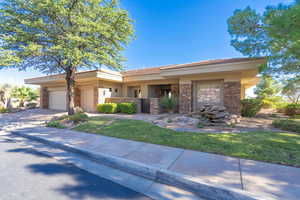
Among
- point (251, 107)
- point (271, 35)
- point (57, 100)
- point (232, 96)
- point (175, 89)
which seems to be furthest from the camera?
point (57, 100)

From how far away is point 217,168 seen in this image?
2729 mm

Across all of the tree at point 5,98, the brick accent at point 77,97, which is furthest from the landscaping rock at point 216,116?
the tree at point 5,98

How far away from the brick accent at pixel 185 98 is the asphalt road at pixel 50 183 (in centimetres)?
825

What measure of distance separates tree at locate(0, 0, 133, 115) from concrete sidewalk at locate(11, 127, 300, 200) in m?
5.58

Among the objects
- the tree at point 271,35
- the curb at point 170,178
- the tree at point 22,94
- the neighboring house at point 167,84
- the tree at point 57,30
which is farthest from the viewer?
the tree at point 22,94

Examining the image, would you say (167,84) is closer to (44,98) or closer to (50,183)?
(50,183)

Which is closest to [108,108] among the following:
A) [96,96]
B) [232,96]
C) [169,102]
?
[96,96]

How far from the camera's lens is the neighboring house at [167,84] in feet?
27.3

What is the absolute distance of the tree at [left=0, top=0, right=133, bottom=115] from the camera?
22.1 ft

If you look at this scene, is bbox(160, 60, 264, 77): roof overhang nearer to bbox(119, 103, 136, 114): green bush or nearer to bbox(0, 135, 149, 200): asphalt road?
bbox(119, 103, 136, 114): green bush

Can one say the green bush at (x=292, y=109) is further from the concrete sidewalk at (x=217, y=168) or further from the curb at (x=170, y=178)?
the curb at (x=170, y=178)

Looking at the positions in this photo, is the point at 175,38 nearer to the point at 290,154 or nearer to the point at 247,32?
the point at 247,32

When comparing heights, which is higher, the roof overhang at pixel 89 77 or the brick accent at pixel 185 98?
the roof overhang at pixel 89 77

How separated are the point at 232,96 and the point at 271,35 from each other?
417cm
